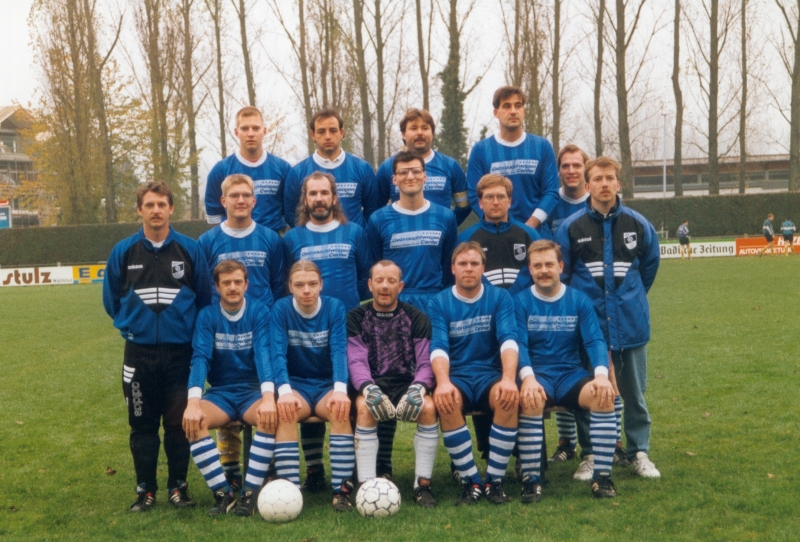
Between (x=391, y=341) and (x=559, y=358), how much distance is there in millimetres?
1023

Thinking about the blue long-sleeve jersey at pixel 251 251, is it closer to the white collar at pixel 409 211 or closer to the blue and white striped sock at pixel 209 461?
the white collar at pixel 409 211

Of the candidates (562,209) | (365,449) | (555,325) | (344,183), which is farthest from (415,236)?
(365,449)

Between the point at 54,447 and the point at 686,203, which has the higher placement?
the point at 686,203

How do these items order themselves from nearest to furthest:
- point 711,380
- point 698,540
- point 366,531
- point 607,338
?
point 698,540, point 366,531, point 607,338, point 711,380

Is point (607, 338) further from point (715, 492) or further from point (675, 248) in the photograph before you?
point (675, 248)

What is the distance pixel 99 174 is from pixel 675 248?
24487 mm

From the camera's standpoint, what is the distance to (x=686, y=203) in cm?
3269

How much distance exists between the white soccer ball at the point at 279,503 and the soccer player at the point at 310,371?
133 millimetres

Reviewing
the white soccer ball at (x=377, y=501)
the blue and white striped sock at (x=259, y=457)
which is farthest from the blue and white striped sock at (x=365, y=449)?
the blue and white striped sock at (x=259, y=457)

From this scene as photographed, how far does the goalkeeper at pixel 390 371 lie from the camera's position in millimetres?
4309

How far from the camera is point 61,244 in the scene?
31.4 meters

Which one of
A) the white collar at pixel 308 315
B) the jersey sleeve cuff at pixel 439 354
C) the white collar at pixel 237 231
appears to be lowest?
the jersey sleeve cuff at pixel 439 354

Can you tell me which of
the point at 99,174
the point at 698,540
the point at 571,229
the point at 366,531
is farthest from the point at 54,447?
the point at 99,174

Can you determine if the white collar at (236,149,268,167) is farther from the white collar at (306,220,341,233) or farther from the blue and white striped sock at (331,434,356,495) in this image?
the blue and white striped sock at (331,434,356,495)
